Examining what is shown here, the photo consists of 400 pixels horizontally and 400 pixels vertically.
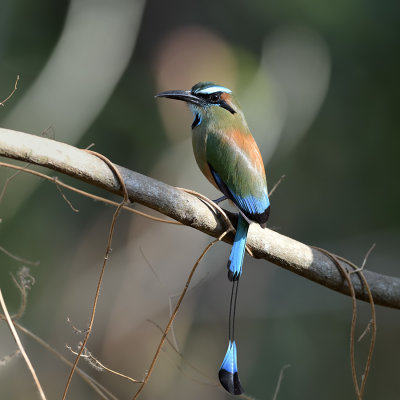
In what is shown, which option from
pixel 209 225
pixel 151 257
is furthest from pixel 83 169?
pixel 151 257

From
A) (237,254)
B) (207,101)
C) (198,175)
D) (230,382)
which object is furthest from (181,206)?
(198,175)

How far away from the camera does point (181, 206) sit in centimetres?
194

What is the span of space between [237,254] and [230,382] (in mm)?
413

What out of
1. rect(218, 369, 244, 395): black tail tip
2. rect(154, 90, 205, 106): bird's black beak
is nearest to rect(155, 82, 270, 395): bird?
rect(154, 90, 205, 106): bird's black beak

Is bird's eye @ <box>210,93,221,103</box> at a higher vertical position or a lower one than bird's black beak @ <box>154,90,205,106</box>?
higher

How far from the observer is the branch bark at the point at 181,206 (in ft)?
5.56

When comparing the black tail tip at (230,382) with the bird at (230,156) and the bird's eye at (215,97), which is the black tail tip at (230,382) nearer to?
the bird at (230,156)

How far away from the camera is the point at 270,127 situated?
613cm

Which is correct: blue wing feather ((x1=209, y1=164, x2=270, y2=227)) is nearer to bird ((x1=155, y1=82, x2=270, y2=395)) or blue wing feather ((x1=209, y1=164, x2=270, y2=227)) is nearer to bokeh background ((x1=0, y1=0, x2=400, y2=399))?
bird ((x1=155, y1=82, x2=270, y2=395))

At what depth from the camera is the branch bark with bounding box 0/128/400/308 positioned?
169 cm

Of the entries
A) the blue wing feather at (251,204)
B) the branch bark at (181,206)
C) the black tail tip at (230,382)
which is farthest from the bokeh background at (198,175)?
the black tail tip at (230,382)

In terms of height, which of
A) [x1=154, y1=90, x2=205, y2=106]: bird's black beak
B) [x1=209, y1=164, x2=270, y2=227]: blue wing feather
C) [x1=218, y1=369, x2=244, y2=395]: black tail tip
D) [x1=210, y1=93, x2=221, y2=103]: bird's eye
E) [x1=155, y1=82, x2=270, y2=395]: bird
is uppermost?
[x1=210, y1=93, x2=221, y2=103]: bird's eye

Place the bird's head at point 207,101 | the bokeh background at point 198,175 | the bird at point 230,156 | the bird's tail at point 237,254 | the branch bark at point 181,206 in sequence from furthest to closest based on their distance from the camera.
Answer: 1. the bokeh background at point 198,175
2. the bird's head at point 207,101
3. the bird at point 230,156
4. the bird's tail at point 237,254
5. the branch bark at point 181,206

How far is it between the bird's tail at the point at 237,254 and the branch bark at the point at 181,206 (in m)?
0.03
